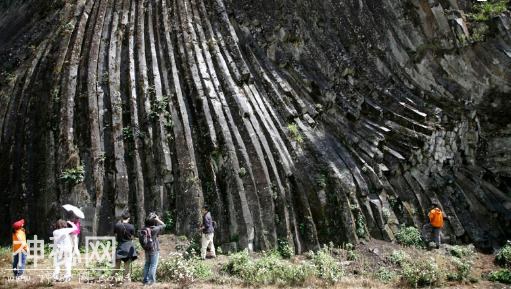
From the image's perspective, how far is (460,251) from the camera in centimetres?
1418

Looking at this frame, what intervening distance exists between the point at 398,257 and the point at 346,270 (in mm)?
1659

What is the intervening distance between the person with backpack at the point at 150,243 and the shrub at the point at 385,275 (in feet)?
19.2

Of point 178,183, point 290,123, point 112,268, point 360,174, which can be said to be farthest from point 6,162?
point 360,174

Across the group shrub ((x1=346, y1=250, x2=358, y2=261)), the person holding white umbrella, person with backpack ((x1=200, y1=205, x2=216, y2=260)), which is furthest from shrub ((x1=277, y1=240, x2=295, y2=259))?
the person holding white umbrella

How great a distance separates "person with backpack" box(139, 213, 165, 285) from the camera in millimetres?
9023

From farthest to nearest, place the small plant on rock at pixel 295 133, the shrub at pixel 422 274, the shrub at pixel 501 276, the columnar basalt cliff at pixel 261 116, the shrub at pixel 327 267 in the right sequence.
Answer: the small plant on rock at pixel 295 133 < the columnar basalt cliff at pixel 261 116 < the shrub at pixel 501 276 < the shrub at pixel 422 274 < the shrub at pixel 327 267

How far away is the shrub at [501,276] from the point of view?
12.4 m

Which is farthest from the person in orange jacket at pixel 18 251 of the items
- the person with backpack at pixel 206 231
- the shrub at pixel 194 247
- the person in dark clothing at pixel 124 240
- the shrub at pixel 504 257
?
the shrub at pixel 504 257

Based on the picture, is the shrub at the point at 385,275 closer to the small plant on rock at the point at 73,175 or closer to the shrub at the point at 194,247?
the shrub at the point at 194,247

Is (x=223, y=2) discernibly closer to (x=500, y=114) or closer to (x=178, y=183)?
(x=178, y=183)

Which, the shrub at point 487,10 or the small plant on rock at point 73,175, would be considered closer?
the small plant on rock at point 73,175

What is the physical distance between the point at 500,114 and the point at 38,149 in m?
16.7

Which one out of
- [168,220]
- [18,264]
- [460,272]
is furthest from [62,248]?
[460,272]

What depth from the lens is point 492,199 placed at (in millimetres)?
17234
